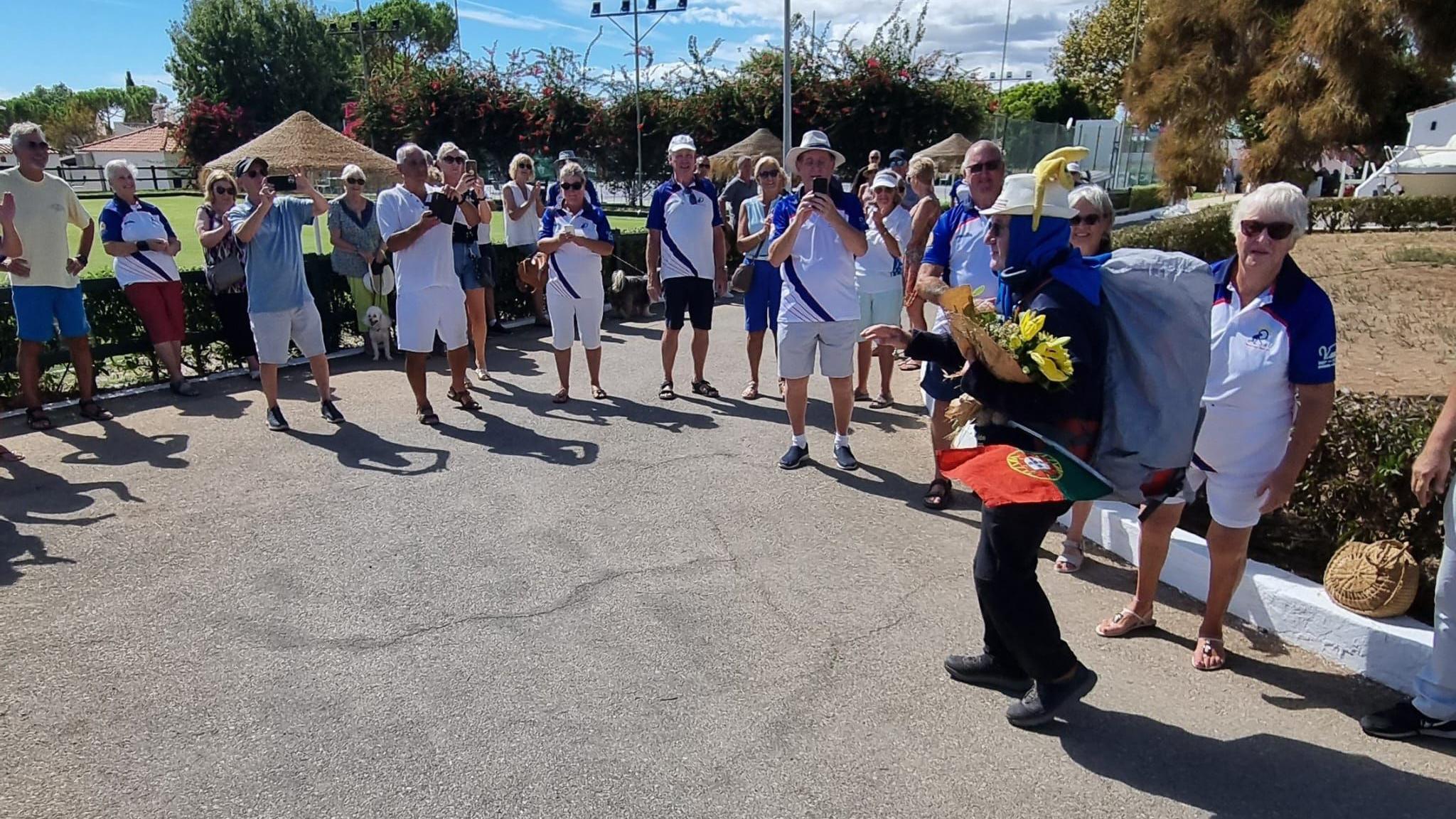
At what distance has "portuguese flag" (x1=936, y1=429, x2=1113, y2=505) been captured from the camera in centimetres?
257

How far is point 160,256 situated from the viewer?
7.43 m

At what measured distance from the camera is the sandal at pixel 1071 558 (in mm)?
4406

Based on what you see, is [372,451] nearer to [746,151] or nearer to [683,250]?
[683,250]

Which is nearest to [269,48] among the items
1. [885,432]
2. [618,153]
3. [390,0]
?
[618,153]

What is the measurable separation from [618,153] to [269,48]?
33.6m

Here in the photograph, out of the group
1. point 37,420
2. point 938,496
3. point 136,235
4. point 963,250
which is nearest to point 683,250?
point 963,250

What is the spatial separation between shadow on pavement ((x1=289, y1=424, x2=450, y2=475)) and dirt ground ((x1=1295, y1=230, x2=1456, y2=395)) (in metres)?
6.65

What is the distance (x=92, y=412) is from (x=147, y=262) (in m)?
1.33

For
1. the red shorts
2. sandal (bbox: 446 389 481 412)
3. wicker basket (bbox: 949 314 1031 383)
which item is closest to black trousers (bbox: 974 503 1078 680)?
wicker basket (bbox: 949 314 1031 383)

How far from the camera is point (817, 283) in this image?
18.5ft

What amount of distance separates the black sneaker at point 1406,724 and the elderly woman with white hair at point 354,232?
26.3ft

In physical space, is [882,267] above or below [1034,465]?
above

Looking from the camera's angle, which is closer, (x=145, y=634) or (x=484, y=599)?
(x=145, y=634)

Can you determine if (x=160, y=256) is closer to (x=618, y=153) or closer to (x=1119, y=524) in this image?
(x=1119, y=524)
